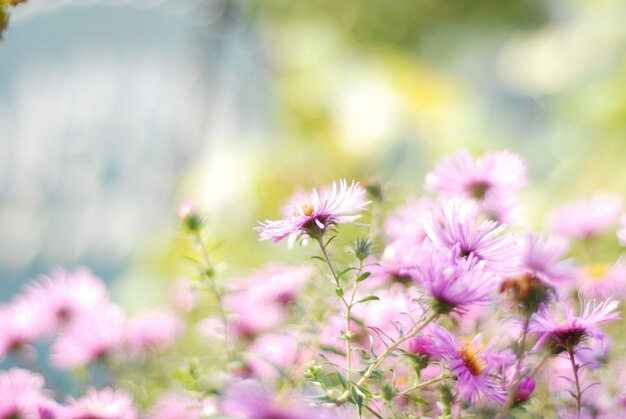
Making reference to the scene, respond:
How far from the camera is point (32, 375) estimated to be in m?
0.42

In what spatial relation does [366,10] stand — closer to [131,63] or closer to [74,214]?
[131,63]

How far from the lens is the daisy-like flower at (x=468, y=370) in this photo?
11.5 inches

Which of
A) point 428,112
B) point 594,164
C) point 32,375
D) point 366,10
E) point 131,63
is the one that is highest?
point 366,10

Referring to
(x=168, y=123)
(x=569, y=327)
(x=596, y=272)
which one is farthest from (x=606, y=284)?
(x=168, y=123)

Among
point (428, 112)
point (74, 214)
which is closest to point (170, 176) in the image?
point (74, 214)

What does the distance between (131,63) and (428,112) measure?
1.05 m

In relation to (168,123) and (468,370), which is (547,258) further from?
(168,123)

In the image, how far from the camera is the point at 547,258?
1.26ft

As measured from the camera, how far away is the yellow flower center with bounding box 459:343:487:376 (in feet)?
0.98

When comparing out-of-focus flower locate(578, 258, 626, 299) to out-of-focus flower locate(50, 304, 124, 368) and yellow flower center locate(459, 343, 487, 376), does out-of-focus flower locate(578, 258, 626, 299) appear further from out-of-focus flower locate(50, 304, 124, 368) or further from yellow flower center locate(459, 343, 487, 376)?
out-of-focus flower locate(50, 304, 124, 368)

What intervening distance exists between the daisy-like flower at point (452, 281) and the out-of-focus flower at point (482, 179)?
13cm

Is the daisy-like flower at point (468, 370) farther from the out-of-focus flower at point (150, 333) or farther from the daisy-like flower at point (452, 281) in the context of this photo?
the out-of-focus flower at point (150, 333)

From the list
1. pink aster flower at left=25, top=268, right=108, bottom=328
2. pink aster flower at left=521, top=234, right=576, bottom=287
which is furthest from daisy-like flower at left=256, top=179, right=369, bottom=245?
pink aster flower at left=25, top=268, right=108, bottom=328

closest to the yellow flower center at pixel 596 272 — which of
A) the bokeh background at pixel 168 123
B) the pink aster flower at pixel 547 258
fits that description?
the pink aster flower at pixel 547 258
